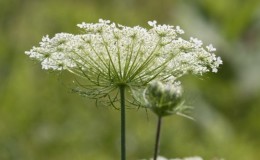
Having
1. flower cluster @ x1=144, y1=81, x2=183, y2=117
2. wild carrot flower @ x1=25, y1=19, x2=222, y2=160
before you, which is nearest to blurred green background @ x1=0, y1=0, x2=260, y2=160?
wild carrot flower @ x1=25, y1=19, x2=222, y2=160

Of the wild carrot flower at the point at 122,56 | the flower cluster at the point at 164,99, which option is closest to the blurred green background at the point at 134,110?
the wild carrot flower at the point at 122,56

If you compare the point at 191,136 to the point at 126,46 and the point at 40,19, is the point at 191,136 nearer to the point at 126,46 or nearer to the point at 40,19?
the point at 40,19

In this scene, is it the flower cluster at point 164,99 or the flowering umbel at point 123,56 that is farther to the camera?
the flowering umbel at point 123,56

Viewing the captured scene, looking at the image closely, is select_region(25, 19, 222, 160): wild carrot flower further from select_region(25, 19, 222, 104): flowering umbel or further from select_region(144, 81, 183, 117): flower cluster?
select_region(144, 81, 183, 117): flower cluster

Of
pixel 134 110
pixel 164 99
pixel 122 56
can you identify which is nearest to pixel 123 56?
pixel 122 56

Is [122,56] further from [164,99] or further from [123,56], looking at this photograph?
[164,99]

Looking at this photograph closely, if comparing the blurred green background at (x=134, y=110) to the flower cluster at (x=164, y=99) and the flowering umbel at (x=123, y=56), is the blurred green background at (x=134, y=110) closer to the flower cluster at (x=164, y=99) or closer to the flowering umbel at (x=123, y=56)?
the flowering umbel at (x=123, y=56)

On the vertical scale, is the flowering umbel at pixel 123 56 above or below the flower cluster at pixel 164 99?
above

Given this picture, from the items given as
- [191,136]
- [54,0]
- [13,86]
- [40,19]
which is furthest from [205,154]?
[54,0]
